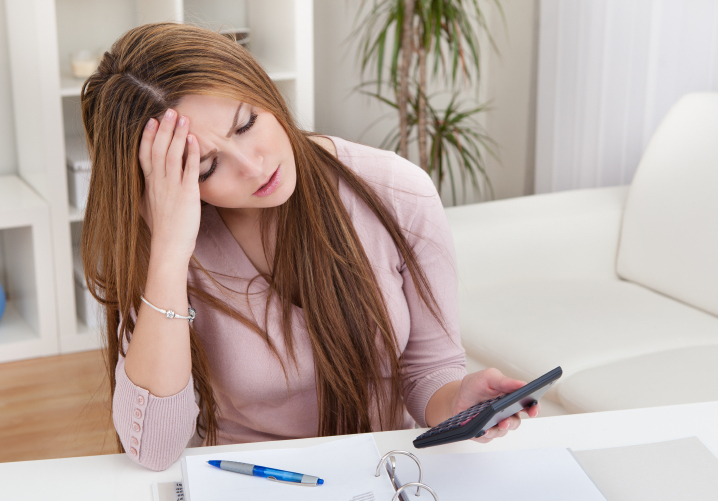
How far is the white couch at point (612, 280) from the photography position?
5.17 ft

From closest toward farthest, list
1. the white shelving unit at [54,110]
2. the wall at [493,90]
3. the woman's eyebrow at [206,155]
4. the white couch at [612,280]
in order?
the woman's eyebrow at [206,155]
the white couch at [612,280]
the white shelving unit at [54,110]
the wall at [493,90]

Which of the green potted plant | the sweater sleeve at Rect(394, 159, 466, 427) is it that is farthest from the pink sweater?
the green potted plant

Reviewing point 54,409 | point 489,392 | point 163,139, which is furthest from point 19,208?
point 489,392

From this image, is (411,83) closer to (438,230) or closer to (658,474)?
(438,230)

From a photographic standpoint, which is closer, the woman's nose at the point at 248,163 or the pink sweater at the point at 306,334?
the woman's nose at the point at 248,163

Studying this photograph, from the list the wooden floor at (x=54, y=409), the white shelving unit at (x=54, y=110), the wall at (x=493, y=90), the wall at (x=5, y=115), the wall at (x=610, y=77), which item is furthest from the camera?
the wall at (x=493, y=90)

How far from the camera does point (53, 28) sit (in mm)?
2270

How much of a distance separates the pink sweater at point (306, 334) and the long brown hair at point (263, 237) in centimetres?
2

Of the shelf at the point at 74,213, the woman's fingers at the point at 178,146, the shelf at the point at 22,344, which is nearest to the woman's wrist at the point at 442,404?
the woman's fingers at the point at 178,146

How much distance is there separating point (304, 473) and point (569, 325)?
1095mm

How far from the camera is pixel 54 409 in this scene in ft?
7.22

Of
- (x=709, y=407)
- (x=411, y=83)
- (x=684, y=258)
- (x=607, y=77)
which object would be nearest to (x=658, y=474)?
(x=709, y=407)

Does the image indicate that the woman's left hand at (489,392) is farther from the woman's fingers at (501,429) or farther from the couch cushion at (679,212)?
the couch cushion at (679,212)

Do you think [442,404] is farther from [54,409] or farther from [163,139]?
[54,409]
